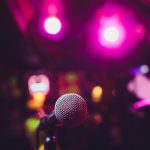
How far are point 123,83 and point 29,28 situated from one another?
4.93 ft

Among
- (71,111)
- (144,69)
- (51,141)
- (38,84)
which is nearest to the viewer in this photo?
(71,111)

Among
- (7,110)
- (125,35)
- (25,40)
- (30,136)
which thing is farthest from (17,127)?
(125,35)

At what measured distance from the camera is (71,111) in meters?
1.29

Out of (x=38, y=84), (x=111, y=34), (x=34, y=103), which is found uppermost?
(x=111, y=34)

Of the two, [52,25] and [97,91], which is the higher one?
[52,25]

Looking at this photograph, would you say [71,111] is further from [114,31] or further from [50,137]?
[114,31]

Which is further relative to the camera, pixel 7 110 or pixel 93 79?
pixel 7 110

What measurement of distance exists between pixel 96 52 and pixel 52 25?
93 centimetres

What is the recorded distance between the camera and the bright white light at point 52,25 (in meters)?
4.10

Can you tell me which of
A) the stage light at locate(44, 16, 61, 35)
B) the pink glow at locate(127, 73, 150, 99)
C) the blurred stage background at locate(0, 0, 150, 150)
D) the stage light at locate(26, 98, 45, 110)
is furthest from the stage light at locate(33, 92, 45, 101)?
the stage light at locate(44, 16, 61, 35)

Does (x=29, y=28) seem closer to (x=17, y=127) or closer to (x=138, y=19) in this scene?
(x=138, y=19)

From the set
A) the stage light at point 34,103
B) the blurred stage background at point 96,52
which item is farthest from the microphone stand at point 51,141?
the stage light at point 34,103

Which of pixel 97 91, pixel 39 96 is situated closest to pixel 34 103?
pixel 39 96

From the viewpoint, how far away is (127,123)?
4.38 metres
